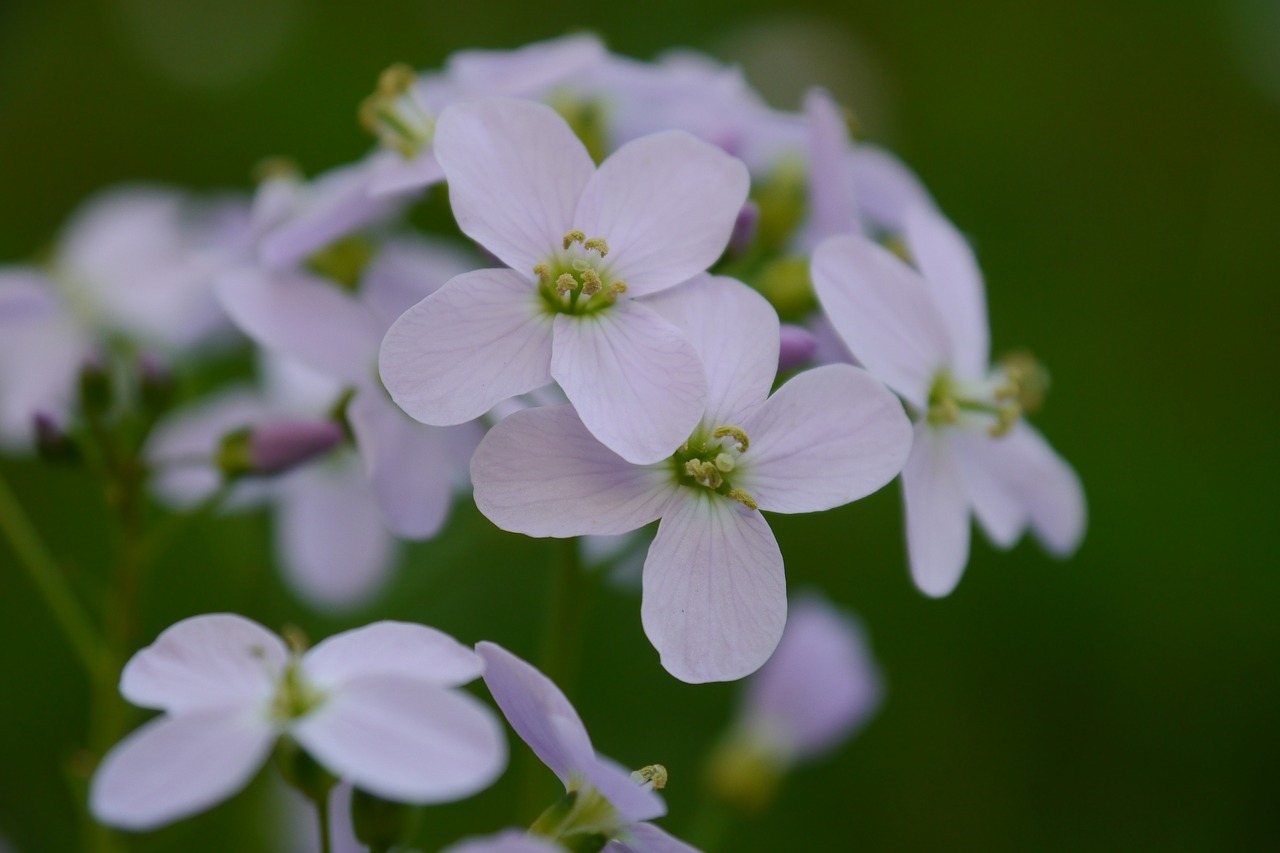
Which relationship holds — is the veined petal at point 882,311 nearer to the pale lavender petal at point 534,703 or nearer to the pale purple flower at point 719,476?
the pale purple flower at point 719,476

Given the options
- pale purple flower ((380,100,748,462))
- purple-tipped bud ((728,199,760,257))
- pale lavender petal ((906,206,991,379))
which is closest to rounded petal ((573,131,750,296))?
pale purple flower ((380,100,748,462))

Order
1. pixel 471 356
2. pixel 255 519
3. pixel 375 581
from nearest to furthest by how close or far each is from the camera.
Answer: pixel 471 356, pixel 375 581, pixel 255 519

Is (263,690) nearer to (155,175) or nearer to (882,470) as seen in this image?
(882,470)

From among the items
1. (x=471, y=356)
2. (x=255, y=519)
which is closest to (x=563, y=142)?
(x=471, y=356)

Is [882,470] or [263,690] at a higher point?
[882,470]

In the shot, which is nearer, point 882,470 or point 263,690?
point 263,690

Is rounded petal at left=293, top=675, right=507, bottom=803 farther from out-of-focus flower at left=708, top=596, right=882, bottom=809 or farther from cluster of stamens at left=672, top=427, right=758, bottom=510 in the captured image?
out-of-focus flower at left=708, top=596, right=882, bottom=809
